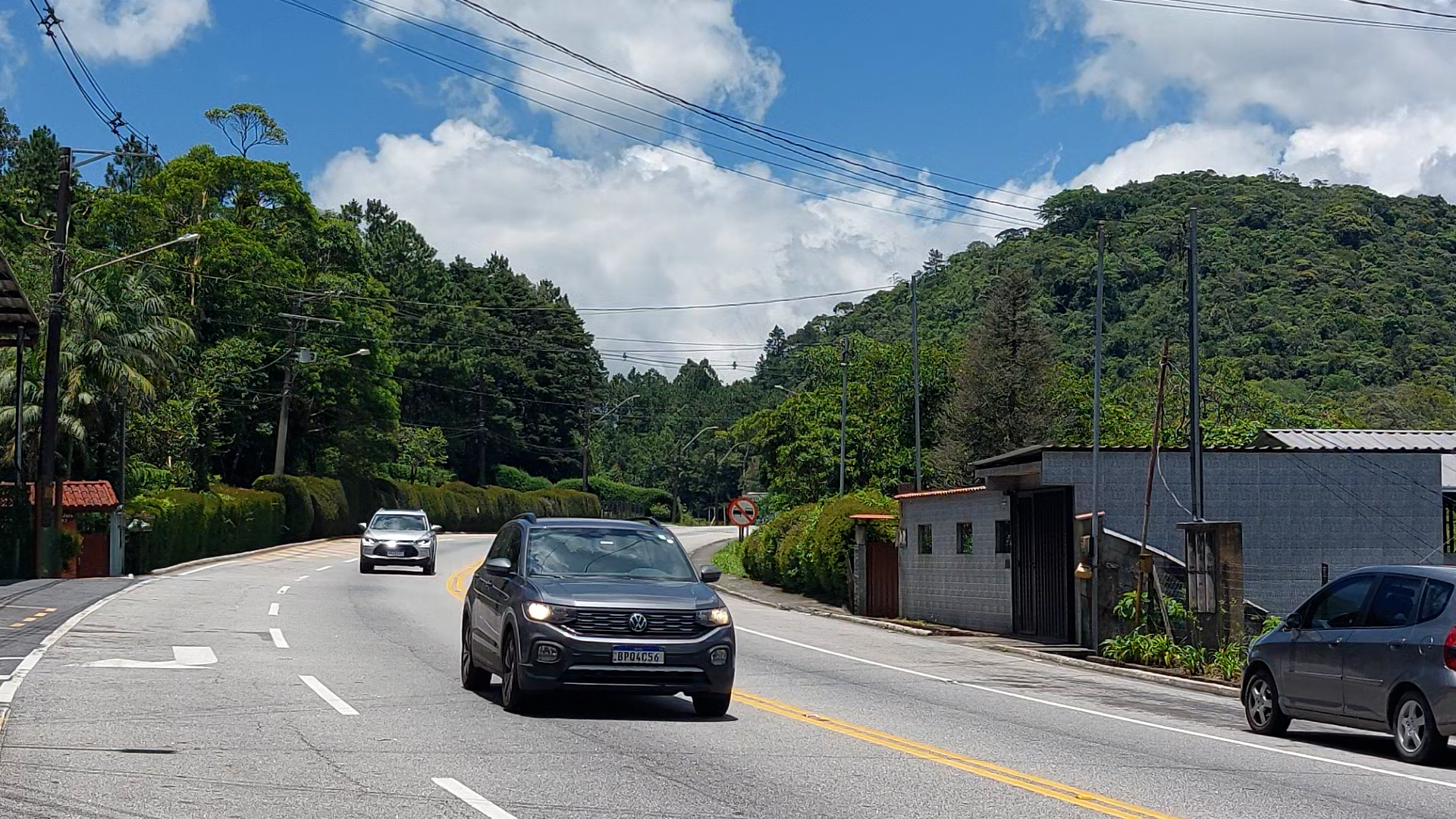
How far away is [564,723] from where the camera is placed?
12539mm

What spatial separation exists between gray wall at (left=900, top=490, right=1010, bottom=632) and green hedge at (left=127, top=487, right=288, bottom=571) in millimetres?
21200

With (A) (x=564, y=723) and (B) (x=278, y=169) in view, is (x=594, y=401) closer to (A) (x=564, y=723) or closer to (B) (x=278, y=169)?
(B) (x=278, y=169)

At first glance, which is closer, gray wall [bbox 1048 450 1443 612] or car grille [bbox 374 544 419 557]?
Answer: gray wall [bbox 1048 450 1443 612]

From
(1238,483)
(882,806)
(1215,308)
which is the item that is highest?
(1215,308)

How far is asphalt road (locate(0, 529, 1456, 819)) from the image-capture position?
9008 mm

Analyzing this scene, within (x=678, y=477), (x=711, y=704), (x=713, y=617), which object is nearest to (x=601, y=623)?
(x=713, y=617)

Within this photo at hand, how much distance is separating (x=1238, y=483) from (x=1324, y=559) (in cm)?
218

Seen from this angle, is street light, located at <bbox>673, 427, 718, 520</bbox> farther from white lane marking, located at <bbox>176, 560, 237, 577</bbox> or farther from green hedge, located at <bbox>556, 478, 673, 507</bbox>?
white lane marking, located at <bbox>176, 560, 237, 577</bbox>

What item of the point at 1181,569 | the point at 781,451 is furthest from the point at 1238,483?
the point at 781,451

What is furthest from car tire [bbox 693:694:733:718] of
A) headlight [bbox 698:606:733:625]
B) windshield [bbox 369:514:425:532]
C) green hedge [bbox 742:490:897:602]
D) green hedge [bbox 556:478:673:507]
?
green hedge [bbox 556:478:673:507]

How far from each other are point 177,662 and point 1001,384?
190ft

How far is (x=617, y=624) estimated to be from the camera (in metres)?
12.7

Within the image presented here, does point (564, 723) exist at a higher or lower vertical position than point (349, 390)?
lower

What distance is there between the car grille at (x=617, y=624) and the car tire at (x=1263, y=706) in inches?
226
